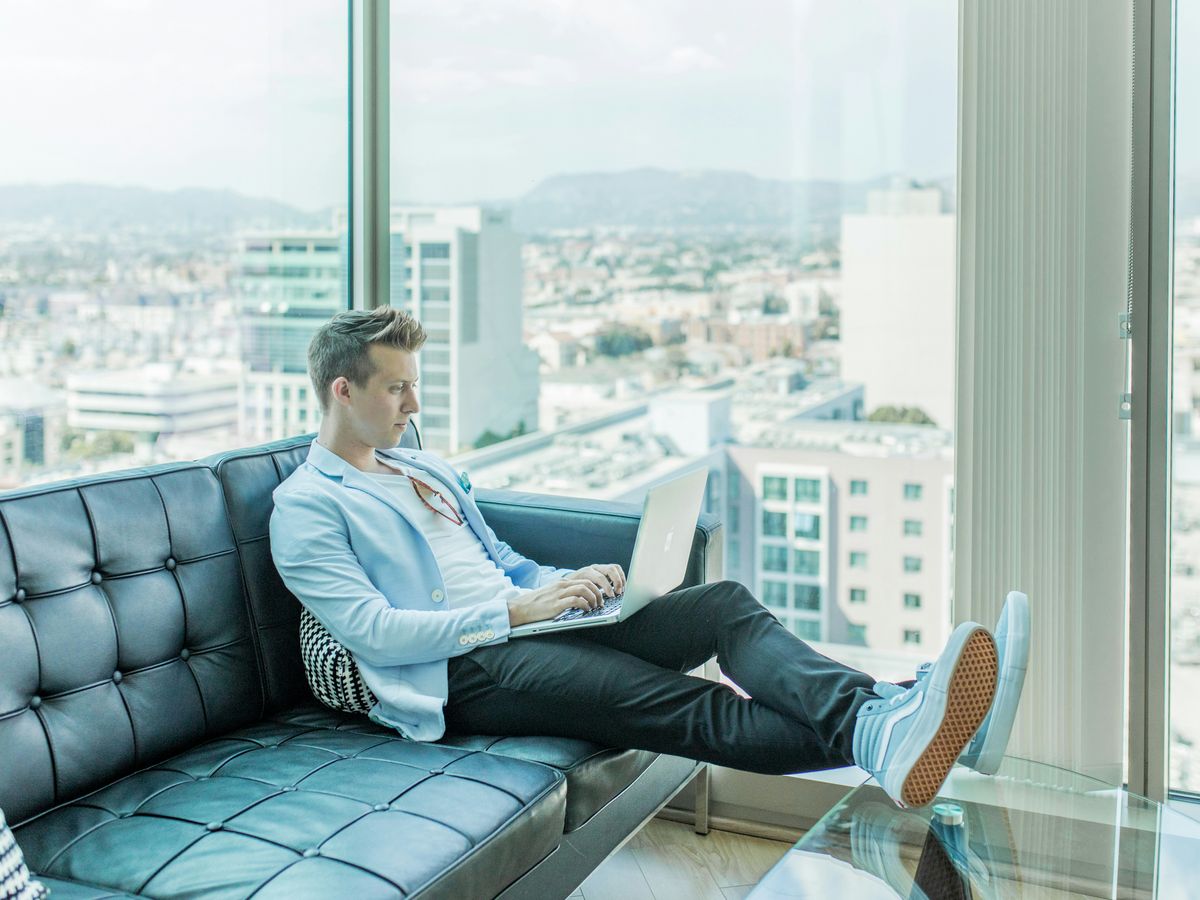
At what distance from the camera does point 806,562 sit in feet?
9.24

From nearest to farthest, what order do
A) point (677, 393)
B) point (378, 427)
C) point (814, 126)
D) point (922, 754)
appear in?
point (922, 754)
point (378, 427)
point (814, 126)
point (677, 393)

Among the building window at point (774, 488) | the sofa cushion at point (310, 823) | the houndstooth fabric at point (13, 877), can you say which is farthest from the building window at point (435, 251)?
the houndstooth fabric at point (13, 877)

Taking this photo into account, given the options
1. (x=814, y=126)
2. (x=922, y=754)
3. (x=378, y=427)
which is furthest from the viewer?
(x=814, y=126)

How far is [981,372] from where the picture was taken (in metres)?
2.48

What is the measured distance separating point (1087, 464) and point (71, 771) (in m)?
1.98

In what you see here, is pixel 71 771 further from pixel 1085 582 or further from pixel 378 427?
pixel 1085 582

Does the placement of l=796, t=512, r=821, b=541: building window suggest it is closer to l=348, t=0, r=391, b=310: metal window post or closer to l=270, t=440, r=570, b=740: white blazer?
l=270, t=440, r=570, b=740: white blazer

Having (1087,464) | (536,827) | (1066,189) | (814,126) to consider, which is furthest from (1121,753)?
(814,126)

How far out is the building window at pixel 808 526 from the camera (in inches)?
110

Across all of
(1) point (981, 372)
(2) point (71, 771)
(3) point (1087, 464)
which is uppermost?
(1) point (981, 372)

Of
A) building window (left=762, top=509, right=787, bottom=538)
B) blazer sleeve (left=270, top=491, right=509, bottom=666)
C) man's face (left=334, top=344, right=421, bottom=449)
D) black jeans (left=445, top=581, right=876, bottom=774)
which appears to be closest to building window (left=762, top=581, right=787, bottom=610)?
building window (left=762, top=509, right=787, bottom=538)

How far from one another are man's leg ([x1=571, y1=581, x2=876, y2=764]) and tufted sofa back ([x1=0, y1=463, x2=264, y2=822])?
0.68 m

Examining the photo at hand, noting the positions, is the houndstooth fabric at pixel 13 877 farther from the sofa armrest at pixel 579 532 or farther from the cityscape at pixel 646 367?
the sofa armrest at pixel 579 532

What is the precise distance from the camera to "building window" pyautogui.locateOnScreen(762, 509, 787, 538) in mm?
2828
